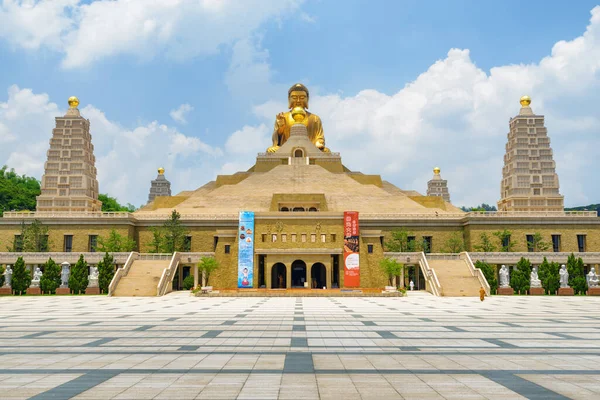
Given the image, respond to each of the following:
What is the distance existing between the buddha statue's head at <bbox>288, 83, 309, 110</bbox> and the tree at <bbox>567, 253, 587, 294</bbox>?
58686 mm

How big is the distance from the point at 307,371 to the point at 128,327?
1053 cm

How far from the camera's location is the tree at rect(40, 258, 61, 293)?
42.6 metres

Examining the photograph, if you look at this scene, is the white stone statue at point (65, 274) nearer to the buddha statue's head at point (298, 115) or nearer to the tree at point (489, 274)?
the tree at point (489, 274)

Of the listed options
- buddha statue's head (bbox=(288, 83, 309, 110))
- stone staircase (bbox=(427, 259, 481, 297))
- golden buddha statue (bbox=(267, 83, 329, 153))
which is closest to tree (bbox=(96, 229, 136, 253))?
stone staircase (bbox=(427, 259, 481, 297))

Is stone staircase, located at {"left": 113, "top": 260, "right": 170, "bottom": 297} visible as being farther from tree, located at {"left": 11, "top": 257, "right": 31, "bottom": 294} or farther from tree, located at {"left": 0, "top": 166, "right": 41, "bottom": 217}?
tree, located at {"left": 0, "top": 166, "right": 41, "bottom": 217}

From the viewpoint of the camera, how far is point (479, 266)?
4428 centimetres

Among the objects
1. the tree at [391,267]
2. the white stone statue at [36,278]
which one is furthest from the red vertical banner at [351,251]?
the white stone statue at [36,278]

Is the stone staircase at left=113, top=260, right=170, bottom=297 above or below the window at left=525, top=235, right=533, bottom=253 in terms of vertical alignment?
below

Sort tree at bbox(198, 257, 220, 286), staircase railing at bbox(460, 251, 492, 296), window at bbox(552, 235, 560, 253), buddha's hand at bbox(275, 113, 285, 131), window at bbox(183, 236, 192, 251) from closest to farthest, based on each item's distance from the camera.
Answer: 1. staircase railing at bbox(460, 251, 492, 296)
2. tree at bbox(198, 257, 220, 286)
3. window at bbox(552, 235, 560, 253)
4. window at bbox(183, 236, 192, 251)
5. buddha's hand at bbox(275, 113, 285, 131)

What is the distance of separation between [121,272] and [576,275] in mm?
38987

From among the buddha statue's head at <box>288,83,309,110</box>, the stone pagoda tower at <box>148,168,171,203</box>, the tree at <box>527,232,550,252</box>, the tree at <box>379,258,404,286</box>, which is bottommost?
the tree at <box>379,258,404,286</box>

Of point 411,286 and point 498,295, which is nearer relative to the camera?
point 498,295

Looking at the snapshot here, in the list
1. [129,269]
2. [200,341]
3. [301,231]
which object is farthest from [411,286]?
[200,341]

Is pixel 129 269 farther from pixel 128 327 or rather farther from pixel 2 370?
pixel 2 370
